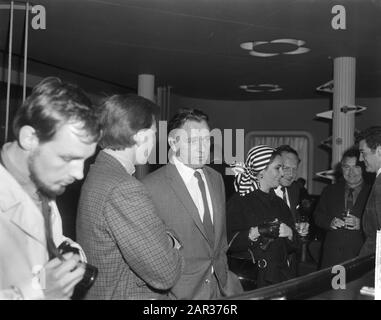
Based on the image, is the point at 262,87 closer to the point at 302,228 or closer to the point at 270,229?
the point at 302,228

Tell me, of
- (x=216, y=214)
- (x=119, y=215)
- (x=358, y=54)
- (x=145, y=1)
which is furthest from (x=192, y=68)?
(x=119, y=215)

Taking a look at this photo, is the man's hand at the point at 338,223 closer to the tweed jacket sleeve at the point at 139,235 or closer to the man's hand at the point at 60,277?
the tweed jacket sleeve at the point at 139,235

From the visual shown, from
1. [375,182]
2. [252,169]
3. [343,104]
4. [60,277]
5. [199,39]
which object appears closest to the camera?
[60,277]

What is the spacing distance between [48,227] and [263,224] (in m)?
1.43

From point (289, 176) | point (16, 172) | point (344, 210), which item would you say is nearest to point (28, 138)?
point (16, 172)

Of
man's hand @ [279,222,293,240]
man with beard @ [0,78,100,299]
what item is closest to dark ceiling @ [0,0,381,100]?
man's hand @ [279,222,293,240]

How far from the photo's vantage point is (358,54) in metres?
4.76

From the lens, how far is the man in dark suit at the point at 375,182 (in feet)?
7.14

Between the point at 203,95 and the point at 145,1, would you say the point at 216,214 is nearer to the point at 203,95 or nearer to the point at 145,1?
the point at 145,1

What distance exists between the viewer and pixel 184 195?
5.99ft

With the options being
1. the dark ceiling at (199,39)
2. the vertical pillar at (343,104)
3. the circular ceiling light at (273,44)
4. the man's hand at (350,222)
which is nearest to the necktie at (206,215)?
the man's hand at (350,222)

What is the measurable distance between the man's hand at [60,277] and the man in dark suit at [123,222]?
0.32m

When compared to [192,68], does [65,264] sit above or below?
below
